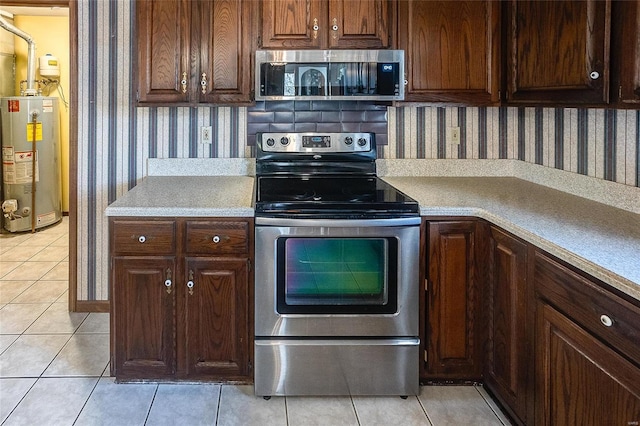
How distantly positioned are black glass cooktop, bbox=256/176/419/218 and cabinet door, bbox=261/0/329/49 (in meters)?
0.72

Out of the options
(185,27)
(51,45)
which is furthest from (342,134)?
(51,45)

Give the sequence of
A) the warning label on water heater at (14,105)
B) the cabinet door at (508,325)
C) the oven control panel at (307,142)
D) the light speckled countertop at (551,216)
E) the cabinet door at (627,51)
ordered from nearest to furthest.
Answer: the light speckled countertop at (551,216)
the cabinet door at (627,51)
the cabinet door at (508,325)
the oven control panel at (307,142)
the warning label on water heater at (14,105)

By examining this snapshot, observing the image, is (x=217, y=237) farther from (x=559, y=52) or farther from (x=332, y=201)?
(x=559, y=52)

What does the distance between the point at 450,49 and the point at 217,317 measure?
68.6 inches

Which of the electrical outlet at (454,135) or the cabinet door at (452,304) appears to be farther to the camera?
the electrical outlet at (454,135)

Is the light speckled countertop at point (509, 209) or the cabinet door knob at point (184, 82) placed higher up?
the cabinet door knob at point (184, 82)

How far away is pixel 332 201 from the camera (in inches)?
97.3

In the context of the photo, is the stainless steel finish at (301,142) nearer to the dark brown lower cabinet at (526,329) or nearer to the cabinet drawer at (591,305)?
the dark brown lower cabinet at (526,329)

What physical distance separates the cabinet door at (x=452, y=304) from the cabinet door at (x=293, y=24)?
115 cm

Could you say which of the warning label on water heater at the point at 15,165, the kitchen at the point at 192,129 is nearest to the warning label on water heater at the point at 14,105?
the warning label on water heater at the point at 15,165

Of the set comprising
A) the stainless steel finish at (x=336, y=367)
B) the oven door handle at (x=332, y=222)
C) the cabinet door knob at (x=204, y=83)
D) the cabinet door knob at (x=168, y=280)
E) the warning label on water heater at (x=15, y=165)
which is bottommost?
the stainless steel finish at (x=336, y=367)

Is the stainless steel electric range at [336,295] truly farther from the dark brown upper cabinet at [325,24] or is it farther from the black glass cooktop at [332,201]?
the dark brown upper cabinet at [325,24]

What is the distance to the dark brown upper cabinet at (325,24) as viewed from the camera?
9.73 feet

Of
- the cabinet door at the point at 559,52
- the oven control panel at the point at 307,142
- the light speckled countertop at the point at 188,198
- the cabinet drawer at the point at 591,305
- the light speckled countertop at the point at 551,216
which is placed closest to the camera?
the cabinet drawer at the point at 591,305
